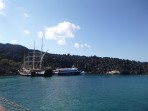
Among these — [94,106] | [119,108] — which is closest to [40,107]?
[94,106]

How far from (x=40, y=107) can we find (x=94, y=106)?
1174 cm

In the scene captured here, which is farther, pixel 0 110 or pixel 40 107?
pixel 40 107

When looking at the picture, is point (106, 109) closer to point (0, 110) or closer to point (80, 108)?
point (80, 108)

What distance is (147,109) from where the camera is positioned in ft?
182

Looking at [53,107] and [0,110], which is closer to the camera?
[0,110]

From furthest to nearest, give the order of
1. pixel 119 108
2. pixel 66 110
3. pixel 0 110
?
pixel 119 108 < pixel 66 110 < pixel 0 110

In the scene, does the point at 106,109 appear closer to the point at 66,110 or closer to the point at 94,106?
the point at 94,106

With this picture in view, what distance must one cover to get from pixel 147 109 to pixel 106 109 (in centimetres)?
830

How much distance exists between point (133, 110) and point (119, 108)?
3410 mm

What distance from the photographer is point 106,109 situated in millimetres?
55438

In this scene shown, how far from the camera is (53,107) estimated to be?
56375 millimetres

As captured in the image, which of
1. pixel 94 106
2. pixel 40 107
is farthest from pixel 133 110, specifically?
pixel 40 107


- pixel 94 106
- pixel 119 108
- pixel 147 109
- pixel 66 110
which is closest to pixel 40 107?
pixel 66 110

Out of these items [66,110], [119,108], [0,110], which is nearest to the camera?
[0,110]
